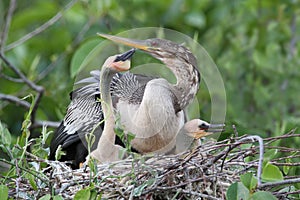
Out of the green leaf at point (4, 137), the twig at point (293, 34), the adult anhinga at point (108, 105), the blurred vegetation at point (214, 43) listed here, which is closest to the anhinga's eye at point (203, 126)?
the adult anhinga at point (108, 105)

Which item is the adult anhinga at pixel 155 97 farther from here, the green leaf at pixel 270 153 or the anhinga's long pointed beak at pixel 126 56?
the green leaf at pixel 270 153

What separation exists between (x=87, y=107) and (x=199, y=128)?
48cm

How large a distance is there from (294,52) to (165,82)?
126 inches

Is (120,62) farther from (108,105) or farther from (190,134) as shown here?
(190,134)

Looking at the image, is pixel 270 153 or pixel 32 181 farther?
pixel 270 153

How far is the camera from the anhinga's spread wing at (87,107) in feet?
11.3

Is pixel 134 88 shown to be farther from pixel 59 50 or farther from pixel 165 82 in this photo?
pixel 59 50

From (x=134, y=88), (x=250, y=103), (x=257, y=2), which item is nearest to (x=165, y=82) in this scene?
(x=134, y=88)

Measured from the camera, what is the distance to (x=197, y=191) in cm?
316

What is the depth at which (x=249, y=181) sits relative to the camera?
288cm

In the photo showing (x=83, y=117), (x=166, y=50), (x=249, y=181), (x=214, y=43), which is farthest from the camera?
(x=214, y=43)

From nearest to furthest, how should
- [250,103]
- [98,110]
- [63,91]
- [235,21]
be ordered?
[98,110]
[63,91]
[250,103]
[235,21]

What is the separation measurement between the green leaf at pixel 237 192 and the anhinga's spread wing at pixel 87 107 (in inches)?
24.8

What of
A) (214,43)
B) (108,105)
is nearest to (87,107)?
(108,105)
